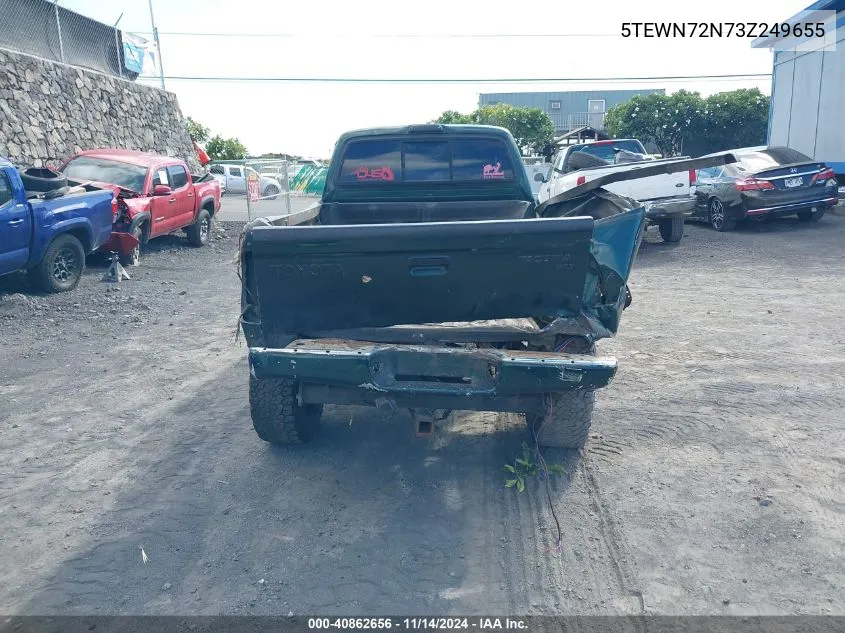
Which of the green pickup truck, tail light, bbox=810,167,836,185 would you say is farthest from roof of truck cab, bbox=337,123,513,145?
tail light, bbox=810,167,836,185

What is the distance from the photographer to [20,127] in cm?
1559

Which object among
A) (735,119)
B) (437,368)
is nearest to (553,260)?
(437,368)

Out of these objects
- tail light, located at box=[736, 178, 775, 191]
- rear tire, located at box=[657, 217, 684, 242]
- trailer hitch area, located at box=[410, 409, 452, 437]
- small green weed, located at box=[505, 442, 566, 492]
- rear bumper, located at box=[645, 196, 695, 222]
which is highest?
tail light, located at box=[736, 178, 775, 191]

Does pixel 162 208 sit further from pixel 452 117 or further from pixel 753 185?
pixel 452 117

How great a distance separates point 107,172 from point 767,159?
488 inches

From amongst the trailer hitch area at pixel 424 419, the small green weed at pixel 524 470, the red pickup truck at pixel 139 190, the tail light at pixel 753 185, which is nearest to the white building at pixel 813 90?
the tail light at pixel 753 185

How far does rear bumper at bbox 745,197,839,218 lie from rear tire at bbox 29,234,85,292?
1179cm

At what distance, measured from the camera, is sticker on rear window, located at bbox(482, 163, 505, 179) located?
6.09 meters

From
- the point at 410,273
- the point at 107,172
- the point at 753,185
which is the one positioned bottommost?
the point at 753,185

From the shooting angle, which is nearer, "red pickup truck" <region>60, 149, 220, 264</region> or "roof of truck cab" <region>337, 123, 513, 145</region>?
"roof of truck cab" <region>337, 123, 513, 145</region>

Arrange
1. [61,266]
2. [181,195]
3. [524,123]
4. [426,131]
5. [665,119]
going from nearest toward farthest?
[426,131] < [61,266] < [181,195] < [665,119] < [524,123]

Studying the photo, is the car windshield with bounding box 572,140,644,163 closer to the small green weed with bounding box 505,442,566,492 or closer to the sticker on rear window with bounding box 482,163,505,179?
the sticker on rear window with bounding box 482,163,505,179

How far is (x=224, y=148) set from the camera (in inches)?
1610

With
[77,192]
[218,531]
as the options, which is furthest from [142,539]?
[77,192]
